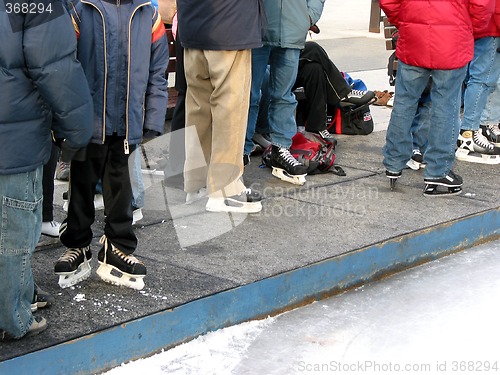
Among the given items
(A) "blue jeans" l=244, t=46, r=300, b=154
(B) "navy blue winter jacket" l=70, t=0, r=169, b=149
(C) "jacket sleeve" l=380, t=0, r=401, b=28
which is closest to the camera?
(B) "navy blue winter jacket" l=70, t=0, r=169, b=149

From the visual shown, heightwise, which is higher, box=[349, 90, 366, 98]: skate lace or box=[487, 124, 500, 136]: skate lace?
box=[349, 90, 366, 98]: skate lace

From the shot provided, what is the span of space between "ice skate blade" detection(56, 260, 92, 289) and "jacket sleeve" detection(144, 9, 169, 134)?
0.69m

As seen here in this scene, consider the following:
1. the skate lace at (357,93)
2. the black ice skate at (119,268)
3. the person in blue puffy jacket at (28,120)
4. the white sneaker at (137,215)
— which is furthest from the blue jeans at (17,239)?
the skate lace at (357,93)

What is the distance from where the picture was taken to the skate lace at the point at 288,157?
230 inches

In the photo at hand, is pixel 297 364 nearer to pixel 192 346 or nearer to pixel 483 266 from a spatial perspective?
A: pixel 192 346

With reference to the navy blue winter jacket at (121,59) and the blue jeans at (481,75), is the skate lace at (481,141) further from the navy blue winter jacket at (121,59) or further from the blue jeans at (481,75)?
the navy blue winter jacket at (121,59)

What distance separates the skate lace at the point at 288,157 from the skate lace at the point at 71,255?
2.17m

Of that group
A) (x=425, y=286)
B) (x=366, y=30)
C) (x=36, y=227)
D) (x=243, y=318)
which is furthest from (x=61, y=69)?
(x=366, y=30)

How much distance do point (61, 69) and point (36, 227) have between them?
628 millimetres

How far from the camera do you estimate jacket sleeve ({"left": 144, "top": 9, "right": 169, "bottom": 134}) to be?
151 inches

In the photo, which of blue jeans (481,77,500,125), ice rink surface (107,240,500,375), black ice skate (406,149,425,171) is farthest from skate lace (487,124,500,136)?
ice rink surface (107,240,500,375)

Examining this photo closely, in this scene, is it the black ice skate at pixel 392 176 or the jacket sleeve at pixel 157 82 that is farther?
the black ice skate at pixel 392 176

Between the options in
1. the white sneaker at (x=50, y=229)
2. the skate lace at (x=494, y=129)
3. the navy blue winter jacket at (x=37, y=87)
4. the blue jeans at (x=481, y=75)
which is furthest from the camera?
the skate lace at (x=494, y=129)

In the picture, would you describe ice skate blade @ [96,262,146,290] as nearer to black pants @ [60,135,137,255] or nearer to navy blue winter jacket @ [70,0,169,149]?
black pants @ [60,135,137,255]
